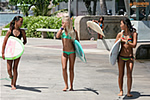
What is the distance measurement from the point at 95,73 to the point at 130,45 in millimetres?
3894

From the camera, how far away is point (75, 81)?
11.0m

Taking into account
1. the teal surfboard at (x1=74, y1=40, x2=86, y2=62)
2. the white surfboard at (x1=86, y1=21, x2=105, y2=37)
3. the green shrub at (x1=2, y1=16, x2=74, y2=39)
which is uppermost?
the teal surfboard at (x1=74, y1=40, x2=86, y2=62)

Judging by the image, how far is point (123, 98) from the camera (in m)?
8.76

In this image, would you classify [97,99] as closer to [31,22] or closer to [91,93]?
[91,93]

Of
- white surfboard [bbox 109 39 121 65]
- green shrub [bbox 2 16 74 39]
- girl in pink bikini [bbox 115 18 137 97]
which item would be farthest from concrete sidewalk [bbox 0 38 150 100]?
green shrub [bbox 2 16 74 39]

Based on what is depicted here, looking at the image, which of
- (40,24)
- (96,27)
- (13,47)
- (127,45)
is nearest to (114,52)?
(127,45)

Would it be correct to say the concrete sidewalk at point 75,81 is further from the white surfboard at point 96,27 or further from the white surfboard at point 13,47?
the white surfboard at point 96,27

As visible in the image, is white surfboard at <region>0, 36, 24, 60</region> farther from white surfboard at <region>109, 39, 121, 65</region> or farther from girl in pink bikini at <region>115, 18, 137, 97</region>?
girl in pink bikini at <region>115, 18, 137, 97</region>

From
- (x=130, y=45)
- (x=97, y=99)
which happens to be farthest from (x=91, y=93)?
(x=130, y=45)

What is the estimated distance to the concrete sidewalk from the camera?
895cm

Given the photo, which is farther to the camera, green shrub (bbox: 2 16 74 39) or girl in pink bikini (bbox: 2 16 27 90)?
green shrub (bbox: 2 16 74 39)

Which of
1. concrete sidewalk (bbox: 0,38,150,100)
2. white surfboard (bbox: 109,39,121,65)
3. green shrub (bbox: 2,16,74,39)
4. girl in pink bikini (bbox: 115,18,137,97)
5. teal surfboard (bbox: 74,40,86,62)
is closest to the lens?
white surfboard (bbox: 109,39,121,65)

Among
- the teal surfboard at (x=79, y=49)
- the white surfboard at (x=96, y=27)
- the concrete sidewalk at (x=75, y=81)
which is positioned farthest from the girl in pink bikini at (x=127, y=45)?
the white surfboard at (x=96, y=27)

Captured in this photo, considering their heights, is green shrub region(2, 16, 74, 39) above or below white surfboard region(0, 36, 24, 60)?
below
